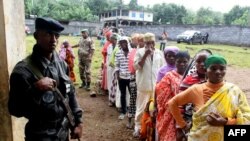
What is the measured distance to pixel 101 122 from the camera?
263 inches

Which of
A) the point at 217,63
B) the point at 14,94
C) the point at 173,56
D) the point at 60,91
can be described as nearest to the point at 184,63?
the point at 173,56

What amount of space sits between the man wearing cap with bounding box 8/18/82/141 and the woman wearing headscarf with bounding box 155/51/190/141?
4.61ft

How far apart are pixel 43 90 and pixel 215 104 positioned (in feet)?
4.63

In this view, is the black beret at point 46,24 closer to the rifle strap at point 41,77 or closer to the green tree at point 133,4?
the rifle strap at point 41,77

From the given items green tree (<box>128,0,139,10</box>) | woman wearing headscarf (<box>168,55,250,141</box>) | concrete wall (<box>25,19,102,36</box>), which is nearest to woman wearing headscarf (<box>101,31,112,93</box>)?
woman wearing headscarf (<box>168,55,250,141</box>)

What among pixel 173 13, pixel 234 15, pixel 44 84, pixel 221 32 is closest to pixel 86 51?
pixel 44 84

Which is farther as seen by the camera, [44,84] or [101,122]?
[101,122]

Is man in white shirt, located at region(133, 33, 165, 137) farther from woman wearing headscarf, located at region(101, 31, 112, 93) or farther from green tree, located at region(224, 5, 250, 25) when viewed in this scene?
green tree, located at region(224, 5, 250, 25)

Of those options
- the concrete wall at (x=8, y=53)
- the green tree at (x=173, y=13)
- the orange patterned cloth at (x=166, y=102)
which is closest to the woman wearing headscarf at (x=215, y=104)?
the orange patterned cloth at (x=166, y=102)

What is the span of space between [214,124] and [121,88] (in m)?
3.86

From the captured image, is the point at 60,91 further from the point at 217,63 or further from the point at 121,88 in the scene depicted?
the point at 121,88

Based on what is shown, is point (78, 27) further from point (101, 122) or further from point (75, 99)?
point (75, 99)

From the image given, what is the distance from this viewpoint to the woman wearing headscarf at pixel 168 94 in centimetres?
376

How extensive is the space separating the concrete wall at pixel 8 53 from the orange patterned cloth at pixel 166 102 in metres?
1.62
